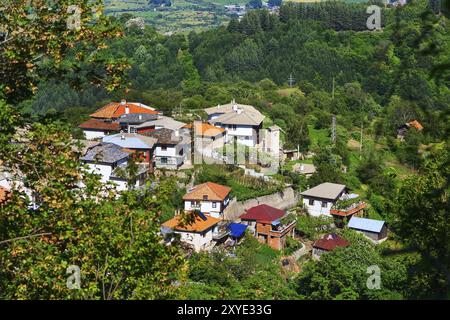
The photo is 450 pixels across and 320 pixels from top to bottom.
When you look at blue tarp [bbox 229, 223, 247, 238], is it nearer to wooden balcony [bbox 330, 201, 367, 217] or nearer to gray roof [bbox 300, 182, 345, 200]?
gray roof [bbox 300, 182, 345, 200]

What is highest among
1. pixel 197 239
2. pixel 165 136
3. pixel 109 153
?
pixel 109 153

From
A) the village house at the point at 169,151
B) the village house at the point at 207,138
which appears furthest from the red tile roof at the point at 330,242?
the village house at the point at 207,138

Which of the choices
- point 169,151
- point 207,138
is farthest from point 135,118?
point 169,151

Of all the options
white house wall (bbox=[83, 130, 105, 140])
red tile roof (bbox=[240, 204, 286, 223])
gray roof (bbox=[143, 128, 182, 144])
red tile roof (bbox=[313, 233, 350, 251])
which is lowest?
red tile roof (bbox=[313, 233, 350, 251])

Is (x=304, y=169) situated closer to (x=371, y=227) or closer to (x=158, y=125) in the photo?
(x=371, y=227)

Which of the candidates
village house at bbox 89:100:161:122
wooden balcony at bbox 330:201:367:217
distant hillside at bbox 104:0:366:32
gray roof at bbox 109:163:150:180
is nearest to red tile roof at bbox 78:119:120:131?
village house at bbox 89:100:161:122

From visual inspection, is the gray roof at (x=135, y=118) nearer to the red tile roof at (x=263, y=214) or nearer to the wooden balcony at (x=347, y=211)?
the red tile roof at (x=263, y=214)

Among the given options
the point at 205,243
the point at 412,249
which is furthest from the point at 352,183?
the point at 412,249
